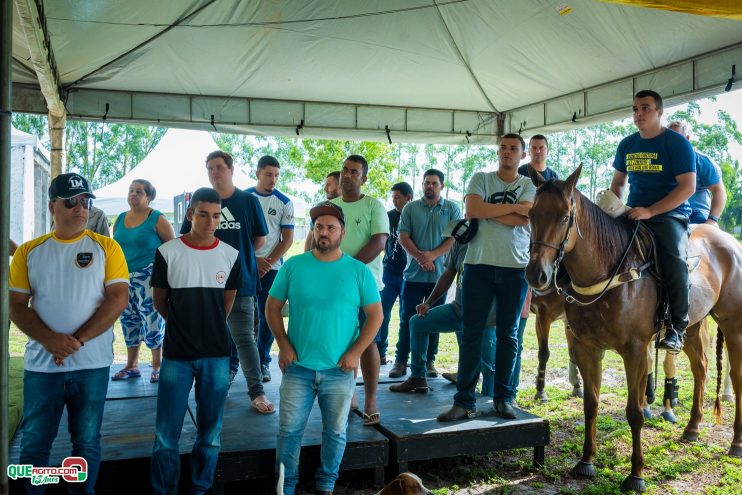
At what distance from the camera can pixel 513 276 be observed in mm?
4578

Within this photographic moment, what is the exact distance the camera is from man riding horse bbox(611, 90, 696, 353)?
14.9 feet

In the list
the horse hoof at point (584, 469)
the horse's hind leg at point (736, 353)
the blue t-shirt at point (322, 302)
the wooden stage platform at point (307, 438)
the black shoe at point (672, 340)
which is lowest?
the horse hoof at point (584, 469)

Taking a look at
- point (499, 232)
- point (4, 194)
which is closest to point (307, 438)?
point (499, 232)

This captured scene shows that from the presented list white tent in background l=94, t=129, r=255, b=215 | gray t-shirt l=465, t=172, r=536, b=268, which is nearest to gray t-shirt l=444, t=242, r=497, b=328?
gray t-shirt l=465, t=172, r=536, b=268

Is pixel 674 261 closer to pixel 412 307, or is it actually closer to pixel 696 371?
pixel 696 371

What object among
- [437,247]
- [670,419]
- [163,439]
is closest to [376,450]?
[163,439]

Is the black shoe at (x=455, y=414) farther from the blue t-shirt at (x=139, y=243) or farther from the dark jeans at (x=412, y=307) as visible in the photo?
the blue t-shirt at (x=139, y=243)

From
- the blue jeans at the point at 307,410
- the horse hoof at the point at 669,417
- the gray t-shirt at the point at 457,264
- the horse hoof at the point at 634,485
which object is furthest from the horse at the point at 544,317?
the blue jeans at the point at 307,410

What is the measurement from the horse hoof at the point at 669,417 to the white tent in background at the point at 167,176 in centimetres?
1338

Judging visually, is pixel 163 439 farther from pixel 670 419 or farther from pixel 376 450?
pixel 670 419

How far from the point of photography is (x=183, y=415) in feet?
11.5

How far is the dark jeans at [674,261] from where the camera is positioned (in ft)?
15.0

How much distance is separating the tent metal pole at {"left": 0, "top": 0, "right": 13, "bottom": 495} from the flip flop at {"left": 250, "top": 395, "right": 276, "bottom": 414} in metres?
2.39

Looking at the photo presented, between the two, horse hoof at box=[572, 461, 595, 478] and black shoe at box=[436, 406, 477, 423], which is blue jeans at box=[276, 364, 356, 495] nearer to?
black shoe at box=[436, 406, 477, 423]
